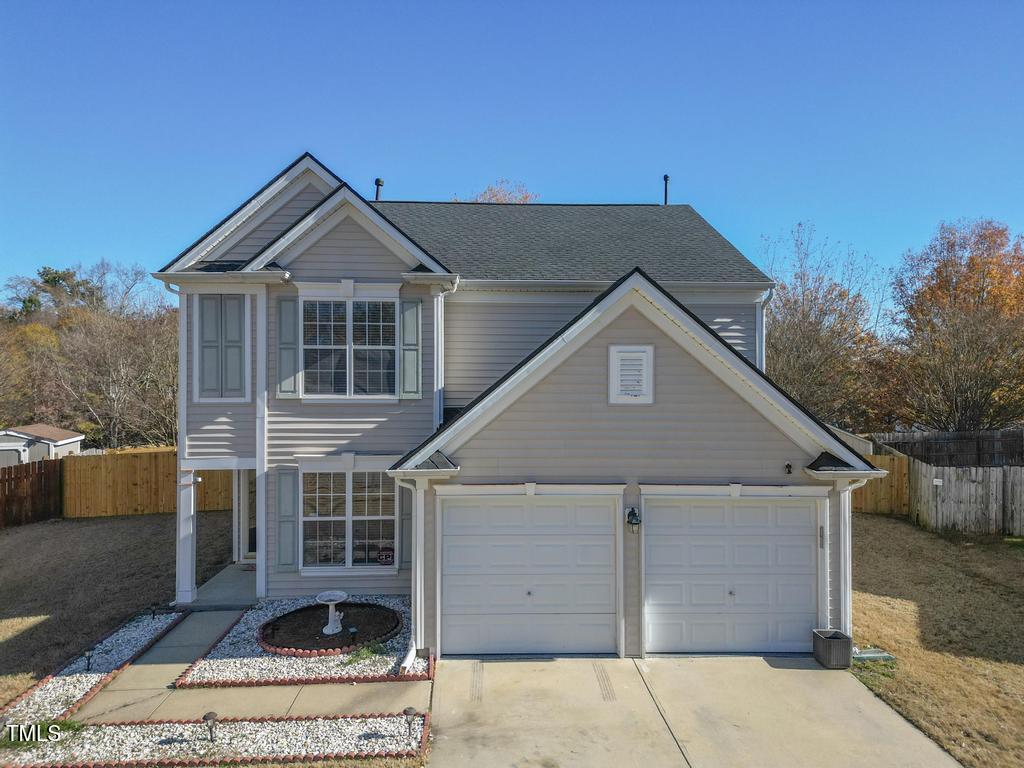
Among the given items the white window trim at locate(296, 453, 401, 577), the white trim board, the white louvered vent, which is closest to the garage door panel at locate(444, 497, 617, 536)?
the white louvered vent

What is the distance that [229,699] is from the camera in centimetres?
723

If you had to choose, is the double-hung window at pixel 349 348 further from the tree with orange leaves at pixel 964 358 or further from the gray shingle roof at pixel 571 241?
the tree with orange leaves at pixel 964 358

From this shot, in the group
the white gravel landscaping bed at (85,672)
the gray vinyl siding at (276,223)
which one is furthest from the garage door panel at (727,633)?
the gray vinyl siding at (276,223)

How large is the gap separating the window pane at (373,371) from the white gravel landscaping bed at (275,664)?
4101mm

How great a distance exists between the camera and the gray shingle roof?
39.4ft

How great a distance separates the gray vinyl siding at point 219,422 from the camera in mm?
10500

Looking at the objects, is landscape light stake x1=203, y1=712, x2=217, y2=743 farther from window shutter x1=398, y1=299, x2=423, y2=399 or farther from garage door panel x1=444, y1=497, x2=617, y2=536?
window shutter x1=398, y1=299, x2=423, y2=399

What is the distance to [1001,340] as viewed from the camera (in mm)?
20469

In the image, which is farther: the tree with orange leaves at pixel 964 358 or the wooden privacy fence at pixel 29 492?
the tree with orange leaves at pixel 964 358

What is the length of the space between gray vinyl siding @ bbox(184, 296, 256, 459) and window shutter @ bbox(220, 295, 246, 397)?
17 centimetres

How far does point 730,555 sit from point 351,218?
8447 millimetres

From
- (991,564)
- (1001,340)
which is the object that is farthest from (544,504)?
(1001,340)

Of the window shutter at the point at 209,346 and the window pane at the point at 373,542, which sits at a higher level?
the window shutter at the point at 209,346

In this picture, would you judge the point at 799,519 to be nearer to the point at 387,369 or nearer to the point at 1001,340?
the point at 387,369
